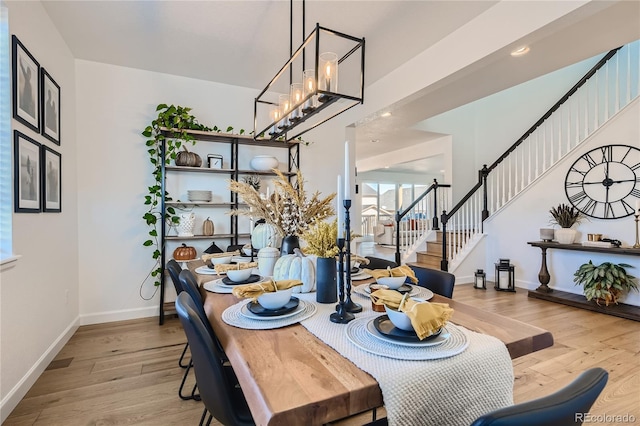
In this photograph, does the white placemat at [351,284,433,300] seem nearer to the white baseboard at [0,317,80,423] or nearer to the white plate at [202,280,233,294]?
the white plate at [202,280,233,294]

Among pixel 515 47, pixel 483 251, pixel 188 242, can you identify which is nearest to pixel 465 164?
pixel 483 251

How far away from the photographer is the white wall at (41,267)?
1871mm

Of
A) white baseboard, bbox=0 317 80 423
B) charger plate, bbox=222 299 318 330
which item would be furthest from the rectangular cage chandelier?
white baseboard, bbox=0 317 80 423

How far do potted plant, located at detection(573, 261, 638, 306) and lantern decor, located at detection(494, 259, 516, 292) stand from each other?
3.12 feet

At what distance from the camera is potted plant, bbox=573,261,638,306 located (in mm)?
3602

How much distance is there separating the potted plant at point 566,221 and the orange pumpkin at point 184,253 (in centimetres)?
469

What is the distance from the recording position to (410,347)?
0.91m

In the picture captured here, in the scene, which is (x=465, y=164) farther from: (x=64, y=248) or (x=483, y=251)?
(x=64, y=248)

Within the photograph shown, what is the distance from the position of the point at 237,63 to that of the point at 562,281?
199 inches

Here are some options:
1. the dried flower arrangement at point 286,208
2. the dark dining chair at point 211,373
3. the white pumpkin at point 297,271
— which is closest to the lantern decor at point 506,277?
the dried flower arrangement at point 286,208

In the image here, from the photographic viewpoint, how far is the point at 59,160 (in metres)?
2.72

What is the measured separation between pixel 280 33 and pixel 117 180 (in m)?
2.29

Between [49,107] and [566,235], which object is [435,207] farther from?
[49,107]

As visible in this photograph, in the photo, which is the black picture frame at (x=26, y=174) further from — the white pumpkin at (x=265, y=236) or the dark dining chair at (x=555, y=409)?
the dark dining chair at (x=555, y=409)
